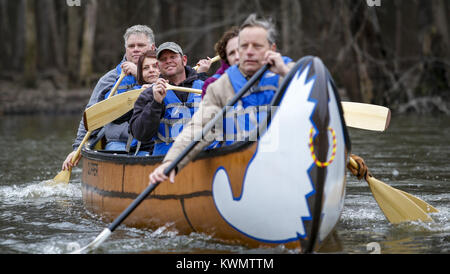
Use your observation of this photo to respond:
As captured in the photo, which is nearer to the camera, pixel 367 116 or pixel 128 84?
pixel 367 116

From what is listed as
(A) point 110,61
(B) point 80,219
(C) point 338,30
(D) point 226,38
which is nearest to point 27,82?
(A) point 110,61

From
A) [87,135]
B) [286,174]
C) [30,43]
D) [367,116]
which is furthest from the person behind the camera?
[30,43]

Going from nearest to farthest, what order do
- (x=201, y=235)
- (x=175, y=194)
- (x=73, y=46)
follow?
(x=201, y=235) < (x=175, y=194) < (x=73, y=46)

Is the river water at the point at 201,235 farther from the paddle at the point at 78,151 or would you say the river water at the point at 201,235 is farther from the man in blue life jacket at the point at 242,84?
the man in blue life jacket at the point at 242,84

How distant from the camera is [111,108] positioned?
19.8 feet

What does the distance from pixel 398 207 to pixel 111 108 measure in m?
2.54

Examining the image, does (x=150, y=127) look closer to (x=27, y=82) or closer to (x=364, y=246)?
(x=364, y=246)

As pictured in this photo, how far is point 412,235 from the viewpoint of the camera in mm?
4938

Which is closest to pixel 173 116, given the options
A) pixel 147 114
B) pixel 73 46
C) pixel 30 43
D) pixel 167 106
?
pixel 167 106

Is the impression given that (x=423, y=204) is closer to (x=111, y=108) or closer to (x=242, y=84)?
(x=242, y=84)

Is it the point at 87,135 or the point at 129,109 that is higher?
the point at 129,109

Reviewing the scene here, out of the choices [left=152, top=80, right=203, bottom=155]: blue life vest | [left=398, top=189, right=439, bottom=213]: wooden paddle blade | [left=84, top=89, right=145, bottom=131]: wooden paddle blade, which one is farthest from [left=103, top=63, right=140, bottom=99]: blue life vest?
[left=398, top=189, right=439, bottom=213]: wooden paddle blade

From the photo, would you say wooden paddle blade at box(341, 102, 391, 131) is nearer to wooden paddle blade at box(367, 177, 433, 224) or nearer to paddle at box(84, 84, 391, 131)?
paddle at box(84, 84, 391, 131)

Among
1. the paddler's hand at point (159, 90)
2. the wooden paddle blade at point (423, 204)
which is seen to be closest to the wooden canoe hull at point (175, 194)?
the paddler's hand at point (159, 90)
